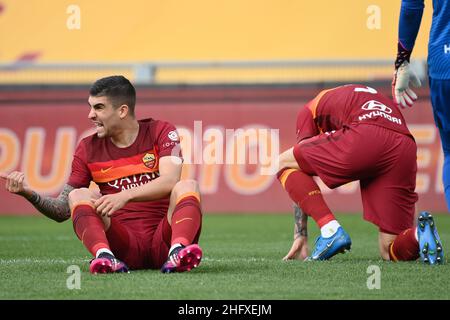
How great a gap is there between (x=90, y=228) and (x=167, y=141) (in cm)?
72

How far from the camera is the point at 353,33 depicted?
751 inches

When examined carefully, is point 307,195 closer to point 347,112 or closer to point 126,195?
point 347,112

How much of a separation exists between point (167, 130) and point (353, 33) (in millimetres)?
13386

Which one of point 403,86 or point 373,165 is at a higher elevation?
point 403,86

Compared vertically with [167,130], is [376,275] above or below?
below

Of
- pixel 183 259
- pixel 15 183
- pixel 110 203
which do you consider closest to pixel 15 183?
pixel 15 183

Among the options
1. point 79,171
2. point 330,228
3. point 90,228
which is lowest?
point 330,228

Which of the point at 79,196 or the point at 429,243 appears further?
the point at 429,243

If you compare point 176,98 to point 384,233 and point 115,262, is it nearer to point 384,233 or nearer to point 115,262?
point 384,233

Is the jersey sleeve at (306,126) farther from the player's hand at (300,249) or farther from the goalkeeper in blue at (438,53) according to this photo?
the goalkeeper in blue at (438,53)

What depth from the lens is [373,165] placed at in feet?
21.9

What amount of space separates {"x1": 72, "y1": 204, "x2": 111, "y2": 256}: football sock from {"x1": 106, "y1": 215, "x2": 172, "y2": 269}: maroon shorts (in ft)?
0.48
